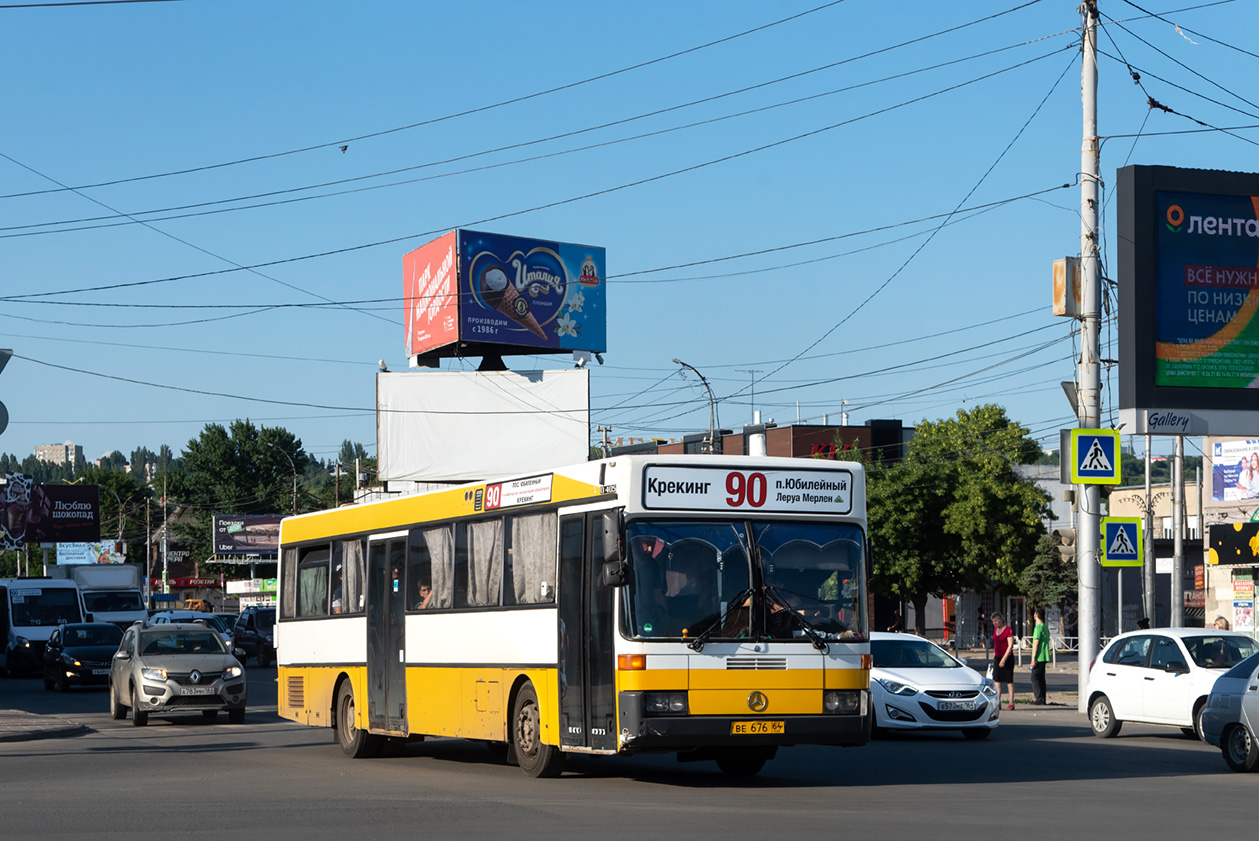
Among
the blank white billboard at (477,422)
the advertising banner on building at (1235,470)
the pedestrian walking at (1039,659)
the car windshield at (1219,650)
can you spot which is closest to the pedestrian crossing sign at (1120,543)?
the pedestrian walking at (1039,659)

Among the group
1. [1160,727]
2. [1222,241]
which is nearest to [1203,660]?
[1160,727]

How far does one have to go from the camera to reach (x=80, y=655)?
38375 mm

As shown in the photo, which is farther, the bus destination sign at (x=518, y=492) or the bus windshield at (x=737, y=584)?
the bus destination sign at (x=518, y=492)

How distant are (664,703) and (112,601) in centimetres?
Answer: 4158

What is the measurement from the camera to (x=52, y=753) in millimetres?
20406

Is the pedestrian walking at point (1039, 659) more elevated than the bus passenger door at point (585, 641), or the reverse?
the bus passenger door at point (585, 641)

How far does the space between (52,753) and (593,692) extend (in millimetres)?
9645

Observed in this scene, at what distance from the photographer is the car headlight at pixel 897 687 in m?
21.5

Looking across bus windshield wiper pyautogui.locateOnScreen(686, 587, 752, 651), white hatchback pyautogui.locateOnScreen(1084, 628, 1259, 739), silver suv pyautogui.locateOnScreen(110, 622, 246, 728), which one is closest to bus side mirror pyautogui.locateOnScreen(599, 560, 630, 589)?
bus windshield wiper pyautogui.locateOnScreen(686, 587, 752, 651)

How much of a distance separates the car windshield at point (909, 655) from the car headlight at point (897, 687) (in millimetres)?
Answer: 455

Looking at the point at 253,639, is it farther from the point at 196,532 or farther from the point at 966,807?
the point at 196,532

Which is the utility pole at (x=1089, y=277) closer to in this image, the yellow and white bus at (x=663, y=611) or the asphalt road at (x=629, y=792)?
the asphalt road at (x=629, y=792)

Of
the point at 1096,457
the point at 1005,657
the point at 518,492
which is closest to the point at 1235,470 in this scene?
the point at 1005,657

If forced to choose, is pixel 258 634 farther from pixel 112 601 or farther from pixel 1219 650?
pixel 1219 650
